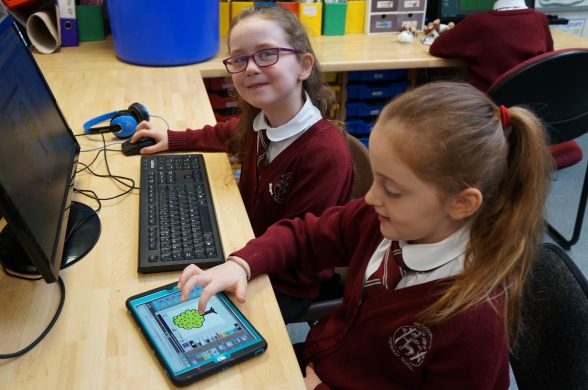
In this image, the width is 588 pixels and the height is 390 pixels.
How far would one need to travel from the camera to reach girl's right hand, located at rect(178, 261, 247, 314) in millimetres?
762

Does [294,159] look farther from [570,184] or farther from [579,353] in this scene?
[570,184]

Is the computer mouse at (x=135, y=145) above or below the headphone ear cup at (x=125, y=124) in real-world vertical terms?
below

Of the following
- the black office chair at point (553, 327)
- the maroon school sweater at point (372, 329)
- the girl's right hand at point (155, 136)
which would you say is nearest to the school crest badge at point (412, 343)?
the maroon school sweater at point (372, 329)

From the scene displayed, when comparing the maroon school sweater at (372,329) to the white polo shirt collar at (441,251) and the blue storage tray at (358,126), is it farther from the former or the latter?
the blue storage tray at (358,126)

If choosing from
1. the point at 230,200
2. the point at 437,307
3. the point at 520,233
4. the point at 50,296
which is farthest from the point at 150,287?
the point at 520,233

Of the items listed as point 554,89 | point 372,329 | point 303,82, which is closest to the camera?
point 372,329

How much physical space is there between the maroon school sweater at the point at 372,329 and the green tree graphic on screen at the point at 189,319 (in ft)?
0.42

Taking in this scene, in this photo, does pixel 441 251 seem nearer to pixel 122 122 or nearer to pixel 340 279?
pixel 340 279

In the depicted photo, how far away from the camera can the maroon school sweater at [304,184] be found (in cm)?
112

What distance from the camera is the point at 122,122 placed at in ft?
4.43

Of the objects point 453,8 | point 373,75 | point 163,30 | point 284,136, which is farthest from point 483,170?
point 453,8

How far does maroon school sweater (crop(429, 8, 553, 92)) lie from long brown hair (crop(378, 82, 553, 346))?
131 cm

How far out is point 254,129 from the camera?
51.2 inches

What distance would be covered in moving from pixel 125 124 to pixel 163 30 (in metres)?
0.61
